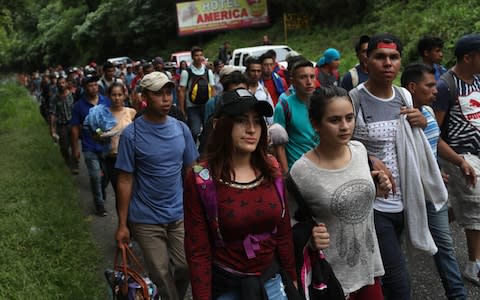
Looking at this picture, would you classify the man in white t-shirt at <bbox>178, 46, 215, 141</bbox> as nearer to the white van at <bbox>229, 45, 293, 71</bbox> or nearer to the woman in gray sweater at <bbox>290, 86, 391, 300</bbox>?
the woman in gray sweater at <bbox>290, 86, 391, 300</bbox>

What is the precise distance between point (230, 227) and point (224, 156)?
351mm

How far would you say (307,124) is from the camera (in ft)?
13.2

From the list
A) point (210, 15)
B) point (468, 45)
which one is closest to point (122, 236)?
point (468, 45)

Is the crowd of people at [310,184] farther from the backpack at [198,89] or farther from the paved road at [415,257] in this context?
the backpack at [198,89]

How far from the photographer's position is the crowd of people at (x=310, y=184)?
7.93 ft

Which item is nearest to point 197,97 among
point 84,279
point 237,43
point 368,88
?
point 84,279

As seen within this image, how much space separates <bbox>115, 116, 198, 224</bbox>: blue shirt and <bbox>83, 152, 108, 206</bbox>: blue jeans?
314 cm

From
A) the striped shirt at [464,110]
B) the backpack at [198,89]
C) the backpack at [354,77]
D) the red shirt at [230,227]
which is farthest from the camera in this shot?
the backpack at [198,89]

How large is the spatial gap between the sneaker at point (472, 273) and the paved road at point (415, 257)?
0.16 ft

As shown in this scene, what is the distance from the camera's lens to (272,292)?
2.46m

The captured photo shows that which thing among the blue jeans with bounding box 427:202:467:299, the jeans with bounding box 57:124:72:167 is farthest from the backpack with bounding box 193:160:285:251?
the jeans with bounding box 57:124:72:167

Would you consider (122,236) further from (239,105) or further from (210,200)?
(239,105)

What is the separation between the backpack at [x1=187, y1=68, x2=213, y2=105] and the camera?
7398mm

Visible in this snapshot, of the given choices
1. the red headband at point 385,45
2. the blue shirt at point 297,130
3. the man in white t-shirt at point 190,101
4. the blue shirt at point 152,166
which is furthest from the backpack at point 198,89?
the red headband at point 385,45
